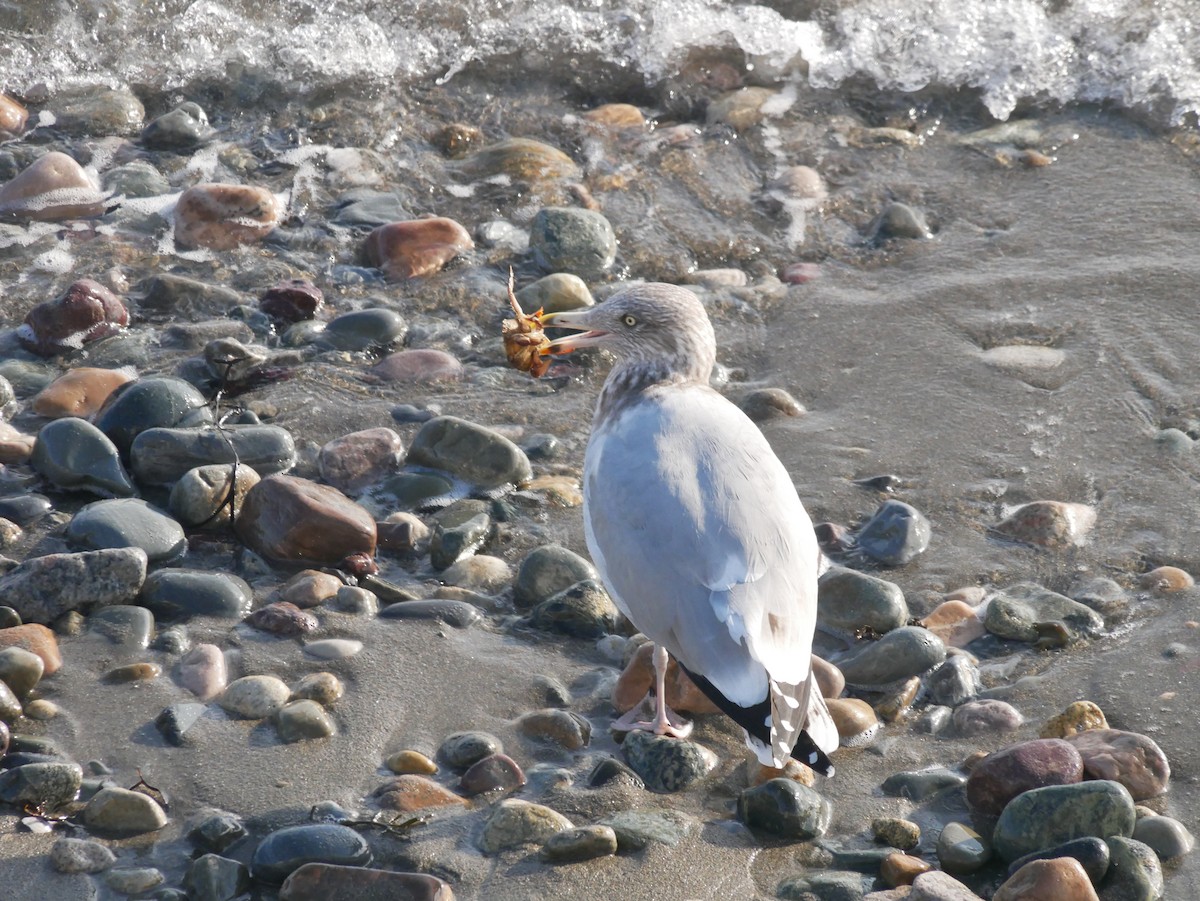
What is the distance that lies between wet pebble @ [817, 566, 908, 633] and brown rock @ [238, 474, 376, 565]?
144 centimetres

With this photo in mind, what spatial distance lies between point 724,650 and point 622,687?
1.76 feet

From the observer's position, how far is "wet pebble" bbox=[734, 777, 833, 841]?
3510 millimetres

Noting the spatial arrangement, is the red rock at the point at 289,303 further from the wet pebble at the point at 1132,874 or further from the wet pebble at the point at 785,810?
the wet pebble at the point at 1132,874

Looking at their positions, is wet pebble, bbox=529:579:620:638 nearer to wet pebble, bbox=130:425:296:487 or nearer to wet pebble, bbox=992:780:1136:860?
wet pebble, bbox=130:425:296:487

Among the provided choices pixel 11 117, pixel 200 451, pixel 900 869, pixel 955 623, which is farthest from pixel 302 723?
pixel 11 117

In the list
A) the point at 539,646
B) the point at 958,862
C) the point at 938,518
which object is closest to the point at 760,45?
the point at 938,518

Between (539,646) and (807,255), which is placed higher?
(807,255)

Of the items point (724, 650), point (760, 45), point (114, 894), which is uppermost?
point (760, 45)

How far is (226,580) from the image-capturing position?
14.0ft

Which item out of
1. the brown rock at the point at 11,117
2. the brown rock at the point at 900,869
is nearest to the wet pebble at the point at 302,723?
the brown rock at the point at 900,869

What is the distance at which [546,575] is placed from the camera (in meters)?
4.41

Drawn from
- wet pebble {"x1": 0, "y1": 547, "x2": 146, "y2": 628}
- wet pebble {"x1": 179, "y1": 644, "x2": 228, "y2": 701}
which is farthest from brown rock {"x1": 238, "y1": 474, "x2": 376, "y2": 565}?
wet pebble {"x1": 179, "y1": 644, "x2": 228, "y2": 701}

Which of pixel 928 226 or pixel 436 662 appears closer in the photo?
pixel 436 662

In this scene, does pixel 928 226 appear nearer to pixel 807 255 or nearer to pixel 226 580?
pixel 807 255
